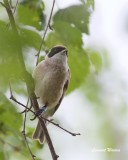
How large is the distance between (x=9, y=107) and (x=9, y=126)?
0.10m

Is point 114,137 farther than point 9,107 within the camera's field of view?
Yes

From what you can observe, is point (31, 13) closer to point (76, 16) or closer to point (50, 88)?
point (76, 16)

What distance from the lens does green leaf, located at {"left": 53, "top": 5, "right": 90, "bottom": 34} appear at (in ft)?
6.68

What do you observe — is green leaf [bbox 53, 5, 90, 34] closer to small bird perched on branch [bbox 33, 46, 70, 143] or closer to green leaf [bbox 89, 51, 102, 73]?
green leaf [bbox 89, 51, 102, 73]

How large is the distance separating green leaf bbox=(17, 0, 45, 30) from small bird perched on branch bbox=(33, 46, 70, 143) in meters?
1.22

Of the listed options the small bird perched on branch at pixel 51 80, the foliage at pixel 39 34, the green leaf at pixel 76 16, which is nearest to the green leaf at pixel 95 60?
the foliage at pixel 39 34

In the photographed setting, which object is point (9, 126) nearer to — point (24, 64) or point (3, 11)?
point (3, 11)

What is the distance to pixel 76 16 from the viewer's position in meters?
2.06

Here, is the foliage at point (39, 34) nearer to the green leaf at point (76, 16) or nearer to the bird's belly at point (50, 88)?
the green leaf at point (76, 16)

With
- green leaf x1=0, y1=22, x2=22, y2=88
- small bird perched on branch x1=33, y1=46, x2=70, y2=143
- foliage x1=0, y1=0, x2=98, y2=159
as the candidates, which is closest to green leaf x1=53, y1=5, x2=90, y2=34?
foliage x1=0, y1=0, x2=98, y2=159

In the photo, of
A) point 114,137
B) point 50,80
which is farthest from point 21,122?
point 114,137

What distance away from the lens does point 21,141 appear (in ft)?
6.73

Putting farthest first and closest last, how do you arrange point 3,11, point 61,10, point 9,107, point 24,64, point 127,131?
point 127,131 → point 61,10 → point 9,107 → point 3,11 → point 24,64

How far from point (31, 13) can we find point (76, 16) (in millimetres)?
203
